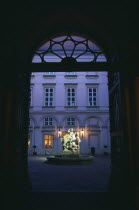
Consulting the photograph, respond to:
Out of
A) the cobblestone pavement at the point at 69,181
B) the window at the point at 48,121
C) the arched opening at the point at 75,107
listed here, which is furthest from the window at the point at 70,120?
the cobblestone pavement at the point at 69,181

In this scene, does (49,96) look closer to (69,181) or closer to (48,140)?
Answer: (48,140)

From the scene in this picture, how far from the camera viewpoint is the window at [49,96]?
21.5 metres

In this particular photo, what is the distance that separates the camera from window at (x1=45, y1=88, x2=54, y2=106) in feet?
70.5

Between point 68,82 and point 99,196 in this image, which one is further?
point 68,82

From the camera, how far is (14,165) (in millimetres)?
3689

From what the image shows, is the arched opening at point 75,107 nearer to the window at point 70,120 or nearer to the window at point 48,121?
the window at point 70,120

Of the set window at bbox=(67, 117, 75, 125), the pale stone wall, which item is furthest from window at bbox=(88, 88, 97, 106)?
window at bbox=(67, 117, 75, 125)

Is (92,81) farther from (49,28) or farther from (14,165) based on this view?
(14,165)

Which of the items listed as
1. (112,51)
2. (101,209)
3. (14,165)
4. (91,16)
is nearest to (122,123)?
(101,209)

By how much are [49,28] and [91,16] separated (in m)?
1.12

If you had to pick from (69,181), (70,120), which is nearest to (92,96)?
(70,120)

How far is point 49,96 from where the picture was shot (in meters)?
21.6

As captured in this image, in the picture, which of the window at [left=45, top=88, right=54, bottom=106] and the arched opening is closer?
the arched opening

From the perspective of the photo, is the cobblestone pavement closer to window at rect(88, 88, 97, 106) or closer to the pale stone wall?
the pale stone wall
